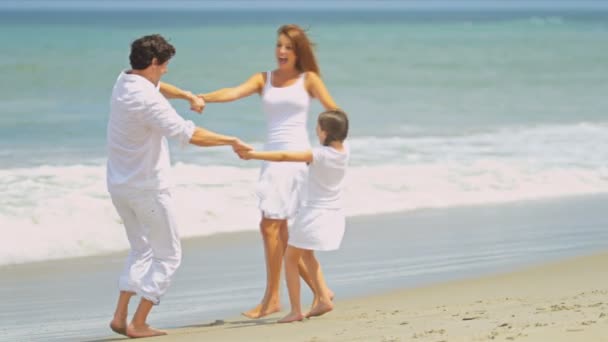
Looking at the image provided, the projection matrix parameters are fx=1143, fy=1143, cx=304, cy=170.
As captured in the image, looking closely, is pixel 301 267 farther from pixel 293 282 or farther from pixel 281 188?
pixel 281 188

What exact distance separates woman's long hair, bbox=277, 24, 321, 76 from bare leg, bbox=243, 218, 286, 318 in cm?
84

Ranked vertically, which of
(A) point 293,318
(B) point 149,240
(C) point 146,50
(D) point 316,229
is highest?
(C) point 146,50

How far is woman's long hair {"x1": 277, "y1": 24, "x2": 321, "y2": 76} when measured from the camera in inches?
238

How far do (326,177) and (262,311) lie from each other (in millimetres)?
865

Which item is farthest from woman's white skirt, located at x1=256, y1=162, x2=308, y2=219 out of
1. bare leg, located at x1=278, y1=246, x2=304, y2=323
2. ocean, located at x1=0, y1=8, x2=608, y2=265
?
ocean, located at x1=0, y1=8, x2=608, y2=265

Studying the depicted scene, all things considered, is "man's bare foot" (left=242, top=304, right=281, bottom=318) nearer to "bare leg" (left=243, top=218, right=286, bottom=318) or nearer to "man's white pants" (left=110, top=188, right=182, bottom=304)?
"bare leg" (left=243, top=218, right=286, bottom=318)

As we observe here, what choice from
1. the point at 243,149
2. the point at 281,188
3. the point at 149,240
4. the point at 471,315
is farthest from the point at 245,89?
the point at 471,315

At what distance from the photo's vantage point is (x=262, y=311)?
6082 mm

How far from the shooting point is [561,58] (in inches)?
1433

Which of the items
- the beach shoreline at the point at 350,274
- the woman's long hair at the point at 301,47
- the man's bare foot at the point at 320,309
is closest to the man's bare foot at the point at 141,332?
the beach shoreline at the point at 350,274

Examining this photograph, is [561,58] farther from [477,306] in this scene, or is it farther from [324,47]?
[477,306]

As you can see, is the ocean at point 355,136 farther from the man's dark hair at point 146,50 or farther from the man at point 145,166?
the man's dark hair at point 146,50

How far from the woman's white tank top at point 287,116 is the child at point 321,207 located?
9.5 inches

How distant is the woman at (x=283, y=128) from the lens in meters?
5.94
